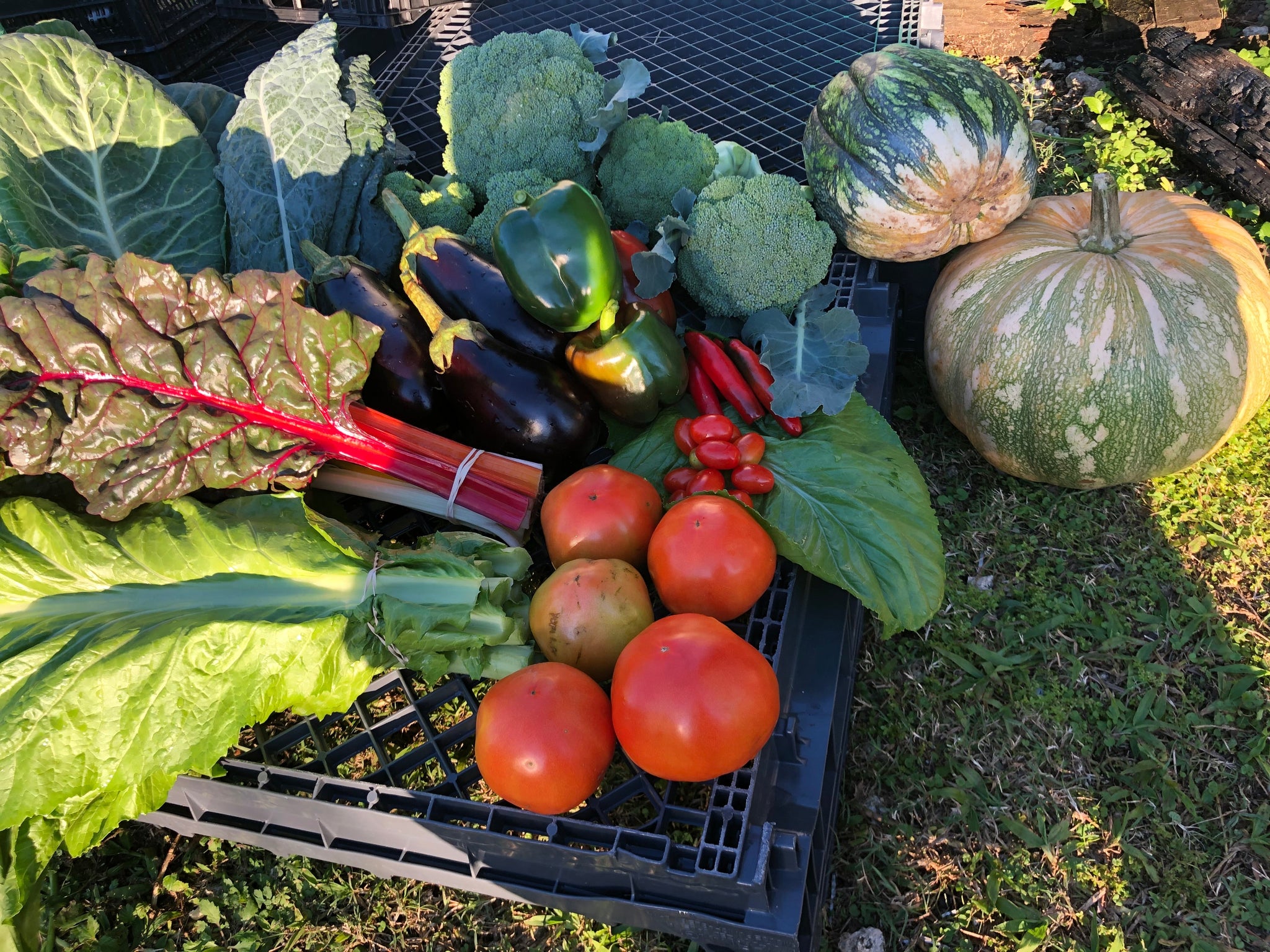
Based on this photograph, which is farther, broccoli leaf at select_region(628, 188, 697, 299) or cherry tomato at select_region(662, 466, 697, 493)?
broccoli leaf at select_region(628, 188, 697, 299)

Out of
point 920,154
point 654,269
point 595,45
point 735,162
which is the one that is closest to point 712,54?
point 595,45

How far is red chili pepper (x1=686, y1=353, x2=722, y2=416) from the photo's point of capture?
2166 millimetres

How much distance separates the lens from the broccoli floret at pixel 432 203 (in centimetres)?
244

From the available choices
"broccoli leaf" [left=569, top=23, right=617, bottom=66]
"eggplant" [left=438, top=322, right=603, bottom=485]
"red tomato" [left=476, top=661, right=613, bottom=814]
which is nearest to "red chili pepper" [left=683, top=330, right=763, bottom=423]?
"eggplant" [left=438, top=322, right=603, bottom=485]

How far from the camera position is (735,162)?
267 cm

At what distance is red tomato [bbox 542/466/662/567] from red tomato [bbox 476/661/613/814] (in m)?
0.32

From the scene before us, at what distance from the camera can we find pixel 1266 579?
225 cm

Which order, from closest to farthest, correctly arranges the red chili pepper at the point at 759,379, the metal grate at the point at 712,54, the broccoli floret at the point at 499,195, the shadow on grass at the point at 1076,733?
the shadow on grass at the point at 1076,733, the red chili pepper at the point at 759,379, the broccoli floret at the point at 499,195, the metal grate at the point at 712,54

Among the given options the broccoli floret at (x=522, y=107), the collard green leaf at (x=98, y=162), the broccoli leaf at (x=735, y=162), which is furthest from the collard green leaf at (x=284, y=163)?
the broccoli leaf at (x=735, y=162)

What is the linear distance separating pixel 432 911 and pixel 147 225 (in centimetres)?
194

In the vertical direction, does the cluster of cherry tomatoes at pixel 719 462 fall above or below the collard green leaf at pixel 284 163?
below

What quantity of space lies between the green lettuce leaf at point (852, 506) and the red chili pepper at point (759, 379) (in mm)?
A: 28

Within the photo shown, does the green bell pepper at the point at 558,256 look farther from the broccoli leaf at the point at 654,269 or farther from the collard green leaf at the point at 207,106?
the collard green leaf at the point at 207,106

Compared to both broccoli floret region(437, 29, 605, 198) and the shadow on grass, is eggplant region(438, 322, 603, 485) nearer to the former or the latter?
broccoli floret region(437, 29, 605, 198)
